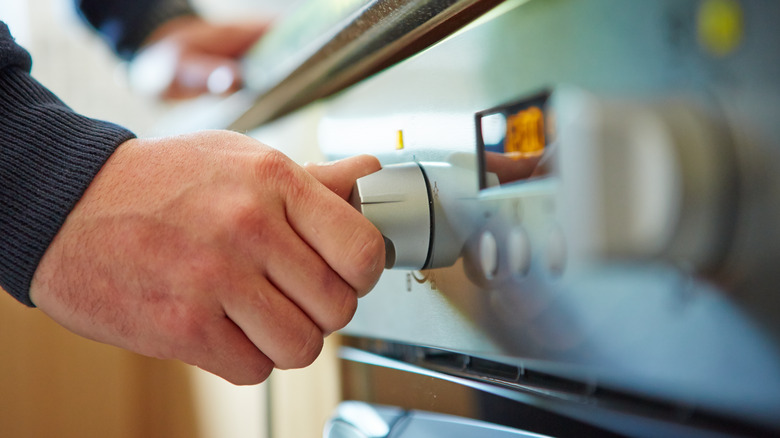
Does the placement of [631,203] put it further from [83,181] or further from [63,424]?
[63,424]

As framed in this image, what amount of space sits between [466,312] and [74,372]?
2.73ft

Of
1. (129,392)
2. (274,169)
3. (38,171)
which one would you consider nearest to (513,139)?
(274,169)

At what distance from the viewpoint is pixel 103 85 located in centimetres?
163

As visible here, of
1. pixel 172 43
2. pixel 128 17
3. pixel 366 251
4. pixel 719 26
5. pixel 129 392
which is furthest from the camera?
pixel 128 17

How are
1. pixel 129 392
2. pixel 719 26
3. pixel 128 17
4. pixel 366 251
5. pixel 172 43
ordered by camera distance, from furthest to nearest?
pixel 128 17 < pixel 172 43 < pixel 129 392 < pixel 366 251 < pixel 719 26

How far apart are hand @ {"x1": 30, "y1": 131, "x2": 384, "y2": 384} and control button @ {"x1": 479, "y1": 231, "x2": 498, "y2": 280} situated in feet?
0.15

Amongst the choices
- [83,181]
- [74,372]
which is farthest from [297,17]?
[74,372]

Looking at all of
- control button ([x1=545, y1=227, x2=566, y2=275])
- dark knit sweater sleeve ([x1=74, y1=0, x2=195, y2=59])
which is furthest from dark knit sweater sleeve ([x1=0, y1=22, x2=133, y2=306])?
dark knit sweater sleeve ([x1=74, y1=0, x2=195, y2=59])

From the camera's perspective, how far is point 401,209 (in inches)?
A: 9.6

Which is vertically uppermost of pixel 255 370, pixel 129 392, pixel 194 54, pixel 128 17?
pixel 128 17

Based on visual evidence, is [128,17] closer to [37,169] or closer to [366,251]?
[37,169]

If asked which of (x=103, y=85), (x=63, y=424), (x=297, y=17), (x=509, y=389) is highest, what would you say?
(x=103, y=85)

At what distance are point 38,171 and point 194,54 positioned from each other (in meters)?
0.66

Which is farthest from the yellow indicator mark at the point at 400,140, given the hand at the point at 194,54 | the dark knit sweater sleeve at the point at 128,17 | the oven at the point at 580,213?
the dark knit sweater sleeve at the point at 128,17
